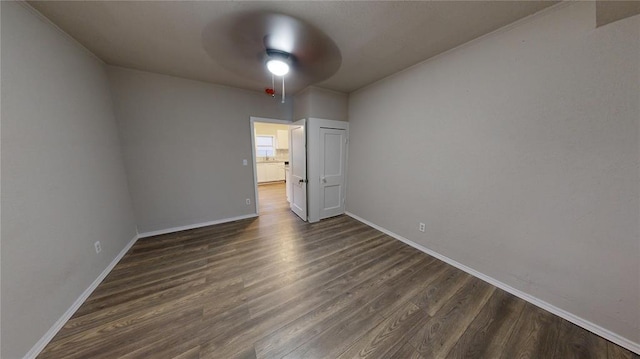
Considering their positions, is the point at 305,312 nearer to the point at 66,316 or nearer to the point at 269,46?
the point at 66,316

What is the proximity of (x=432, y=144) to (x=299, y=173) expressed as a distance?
2.27m

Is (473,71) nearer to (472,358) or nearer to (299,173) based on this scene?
(472,358)

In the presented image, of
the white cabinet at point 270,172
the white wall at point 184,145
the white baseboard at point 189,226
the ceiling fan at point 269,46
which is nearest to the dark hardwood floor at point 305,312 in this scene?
the white baseboard at point 189,226

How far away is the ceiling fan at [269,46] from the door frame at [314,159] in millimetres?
824

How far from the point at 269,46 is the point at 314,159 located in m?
1.78

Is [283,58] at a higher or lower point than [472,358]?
higher

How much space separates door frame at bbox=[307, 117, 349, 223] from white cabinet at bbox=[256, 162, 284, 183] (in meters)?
3.83

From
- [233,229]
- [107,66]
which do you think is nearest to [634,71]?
[233,229]

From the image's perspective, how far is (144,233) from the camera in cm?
282

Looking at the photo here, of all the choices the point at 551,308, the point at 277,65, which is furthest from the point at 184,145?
the point at 551,308

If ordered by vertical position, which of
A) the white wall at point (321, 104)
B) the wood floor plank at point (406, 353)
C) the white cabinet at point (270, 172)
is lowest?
the wood floor plank at point (406, 353)

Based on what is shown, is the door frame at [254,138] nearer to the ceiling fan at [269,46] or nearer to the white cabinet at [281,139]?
the ceiling fan at [269,46]

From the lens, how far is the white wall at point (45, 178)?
1178 millimetres

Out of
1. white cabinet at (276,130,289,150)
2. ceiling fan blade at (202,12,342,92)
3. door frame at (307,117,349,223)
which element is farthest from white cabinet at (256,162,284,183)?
ceiling fan blade at (202,12,342,92)
